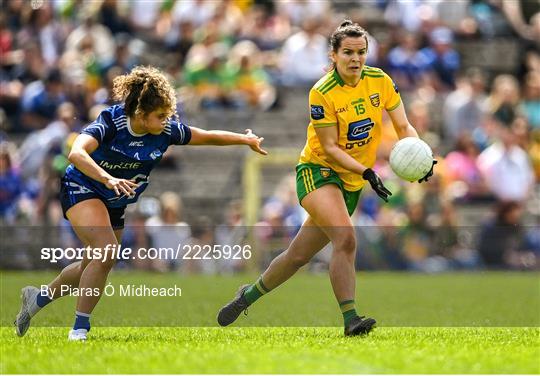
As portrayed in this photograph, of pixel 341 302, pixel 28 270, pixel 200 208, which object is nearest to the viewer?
pixel 341 302

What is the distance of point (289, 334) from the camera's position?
9.62 meters

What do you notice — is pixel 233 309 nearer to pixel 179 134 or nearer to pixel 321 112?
pixel 179 134

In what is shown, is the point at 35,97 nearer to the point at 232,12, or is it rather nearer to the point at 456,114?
the point at 232,12

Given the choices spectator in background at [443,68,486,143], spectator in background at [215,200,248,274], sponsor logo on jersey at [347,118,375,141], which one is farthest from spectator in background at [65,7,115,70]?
sponsor logo on jersey at [347,118,375,141]

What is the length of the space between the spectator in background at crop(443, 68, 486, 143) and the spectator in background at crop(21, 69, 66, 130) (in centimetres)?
689

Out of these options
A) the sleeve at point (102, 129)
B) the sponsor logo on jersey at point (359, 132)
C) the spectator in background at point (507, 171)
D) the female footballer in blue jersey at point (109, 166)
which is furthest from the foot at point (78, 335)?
the spectator in background at point (507, 171)

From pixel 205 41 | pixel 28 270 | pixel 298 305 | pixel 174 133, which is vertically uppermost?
pixel 174 133

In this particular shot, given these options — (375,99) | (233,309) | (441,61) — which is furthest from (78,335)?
(441,61)

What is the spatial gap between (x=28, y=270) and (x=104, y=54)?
486cm

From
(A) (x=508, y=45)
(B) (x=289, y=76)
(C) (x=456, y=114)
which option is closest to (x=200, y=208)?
(B) (x=289, y=76)

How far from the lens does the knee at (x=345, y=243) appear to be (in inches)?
371

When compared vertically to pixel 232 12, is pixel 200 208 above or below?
below

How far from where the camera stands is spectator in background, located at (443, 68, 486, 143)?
22.1 metres

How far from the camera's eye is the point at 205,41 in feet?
72.4
